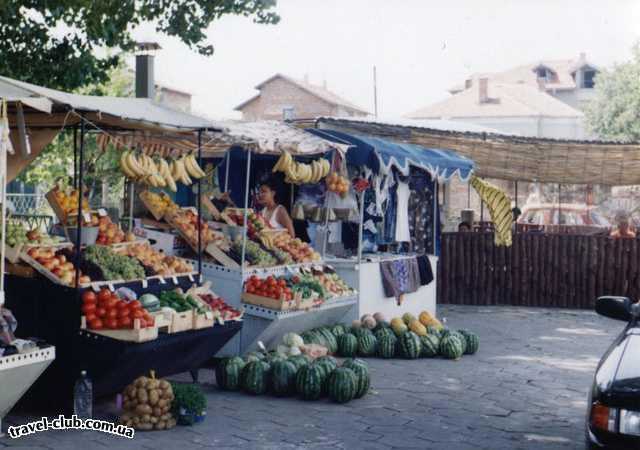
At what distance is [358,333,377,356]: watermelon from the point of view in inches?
425

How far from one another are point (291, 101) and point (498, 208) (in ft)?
158

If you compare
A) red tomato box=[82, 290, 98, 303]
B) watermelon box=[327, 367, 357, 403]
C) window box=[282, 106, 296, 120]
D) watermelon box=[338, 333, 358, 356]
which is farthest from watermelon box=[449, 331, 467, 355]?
window box=[282, 106, 296, 120]

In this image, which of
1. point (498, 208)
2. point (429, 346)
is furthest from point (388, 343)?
point (498, 208)

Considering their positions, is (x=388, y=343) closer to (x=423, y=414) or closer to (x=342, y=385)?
(x=342, y=385)

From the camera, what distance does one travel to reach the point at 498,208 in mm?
15078

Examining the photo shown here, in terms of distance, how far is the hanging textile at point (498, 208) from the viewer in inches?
593

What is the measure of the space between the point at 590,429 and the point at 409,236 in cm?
919

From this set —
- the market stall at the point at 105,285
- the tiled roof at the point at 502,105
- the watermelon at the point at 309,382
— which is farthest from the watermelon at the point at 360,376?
the tiled roof at the point at 502,105

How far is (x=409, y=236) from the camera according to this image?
46.5ft

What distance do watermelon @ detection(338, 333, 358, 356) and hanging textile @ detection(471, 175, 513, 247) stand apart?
17.4ft

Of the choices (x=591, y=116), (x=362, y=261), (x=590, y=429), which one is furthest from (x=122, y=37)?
(x=591, y=116)

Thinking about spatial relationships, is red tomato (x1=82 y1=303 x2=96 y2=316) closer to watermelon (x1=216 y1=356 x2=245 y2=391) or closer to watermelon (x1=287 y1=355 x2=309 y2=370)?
watermelon (x1=216 y1=356 x2=245 y2=391)

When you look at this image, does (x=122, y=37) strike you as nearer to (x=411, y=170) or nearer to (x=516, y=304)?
(x=411, y=170)

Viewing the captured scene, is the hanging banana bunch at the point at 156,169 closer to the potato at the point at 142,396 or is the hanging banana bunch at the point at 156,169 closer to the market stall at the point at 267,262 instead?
the market stall at the point at 267,262
